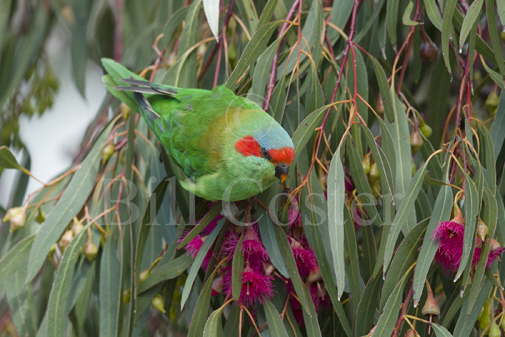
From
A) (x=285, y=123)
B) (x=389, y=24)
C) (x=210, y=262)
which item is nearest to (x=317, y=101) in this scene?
(x=285, y=123)

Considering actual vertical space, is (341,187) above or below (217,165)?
below

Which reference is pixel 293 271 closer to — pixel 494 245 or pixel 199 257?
pixel 199 257

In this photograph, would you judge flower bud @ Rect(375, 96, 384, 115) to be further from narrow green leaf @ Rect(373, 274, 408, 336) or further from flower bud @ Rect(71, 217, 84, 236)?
flower bud @ Rect(71, 217, 84, 236)

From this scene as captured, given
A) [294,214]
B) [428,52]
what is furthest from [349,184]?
[428,52]

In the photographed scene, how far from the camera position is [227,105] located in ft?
6.30

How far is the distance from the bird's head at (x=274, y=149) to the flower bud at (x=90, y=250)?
0.54 metres

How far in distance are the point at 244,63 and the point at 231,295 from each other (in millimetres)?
580

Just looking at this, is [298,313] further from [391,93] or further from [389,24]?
[389,24]

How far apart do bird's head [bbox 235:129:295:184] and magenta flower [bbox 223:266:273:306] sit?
0.23m

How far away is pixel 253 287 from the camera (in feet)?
5.72

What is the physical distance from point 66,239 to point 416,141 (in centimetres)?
97

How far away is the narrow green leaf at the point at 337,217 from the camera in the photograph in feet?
5.29

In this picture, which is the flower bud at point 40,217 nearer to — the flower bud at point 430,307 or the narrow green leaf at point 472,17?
the flower bud at point 430,307

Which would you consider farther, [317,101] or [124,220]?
[124,220]
